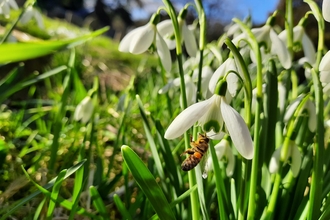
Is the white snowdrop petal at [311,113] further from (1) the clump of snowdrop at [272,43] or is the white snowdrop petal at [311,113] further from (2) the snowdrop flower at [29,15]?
(2) the snowdrop flower at [29,15]

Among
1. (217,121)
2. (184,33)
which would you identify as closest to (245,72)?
(217,121)

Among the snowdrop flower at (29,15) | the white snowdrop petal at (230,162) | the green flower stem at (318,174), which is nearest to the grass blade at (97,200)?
the white snowdrop petal at (230,162)

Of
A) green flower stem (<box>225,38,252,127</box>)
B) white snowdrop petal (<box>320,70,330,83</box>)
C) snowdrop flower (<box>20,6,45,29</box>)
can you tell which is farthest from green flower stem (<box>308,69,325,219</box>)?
snowdrop flower (<box>20,6,45,29</box>)

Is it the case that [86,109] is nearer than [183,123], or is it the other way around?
[183,123]

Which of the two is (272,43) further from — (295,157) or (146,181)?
(146,181)

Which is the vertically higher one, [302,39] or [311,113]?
[302,39]

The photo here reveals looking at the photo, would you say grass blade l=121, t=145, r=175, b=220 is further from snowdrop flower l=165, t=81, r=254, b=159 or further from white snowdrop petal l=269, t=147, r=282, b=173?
white snowdrop petal l=269, t=147, r=282, b=173
